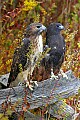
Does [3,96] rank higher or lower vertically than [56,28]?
lower

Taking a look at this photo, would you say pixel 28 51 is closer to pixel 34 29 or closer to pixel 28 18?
pixel 34 29

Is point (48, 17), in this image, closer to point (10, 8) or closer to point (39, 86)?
point (10, 8)

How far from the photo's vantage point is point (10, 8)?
788 cm

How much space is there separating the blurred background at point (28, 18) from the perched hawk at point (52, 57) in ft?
2.57

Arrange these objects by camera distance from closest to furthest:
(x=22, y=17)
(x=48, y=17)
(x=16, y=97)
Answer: (x=16, y=97), (x=22, y=17), (x=48, y=17)

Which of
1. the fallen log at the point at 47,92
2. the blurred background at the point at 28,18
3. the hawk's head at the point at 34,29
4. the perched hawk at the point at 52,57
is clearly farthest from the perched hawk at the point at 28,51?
the blurred background at the point at 28,18

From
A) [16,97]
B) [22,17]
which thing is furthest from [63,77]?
[22,17]

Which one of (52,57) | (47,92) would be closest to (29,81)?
(47,92)

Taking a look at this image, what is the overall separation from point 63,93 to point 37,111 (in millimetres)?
400

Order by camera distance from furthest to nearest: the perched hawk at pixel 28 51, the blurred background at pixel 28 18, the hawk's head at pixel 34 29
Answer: the blurred background at pixel 28 18 → the hawk's head at pixel 34 29 → the perched hawk at pixel 28 51

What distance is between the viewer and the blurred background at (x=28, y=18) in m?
6.30

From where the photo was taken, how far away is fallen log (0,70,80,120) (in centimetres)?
429

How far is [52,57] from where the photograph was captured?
4969mm

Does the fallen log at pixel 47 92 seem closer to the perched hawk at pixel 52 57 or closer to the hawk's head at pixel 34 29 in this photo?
the perched hawk at pixel 52 57
